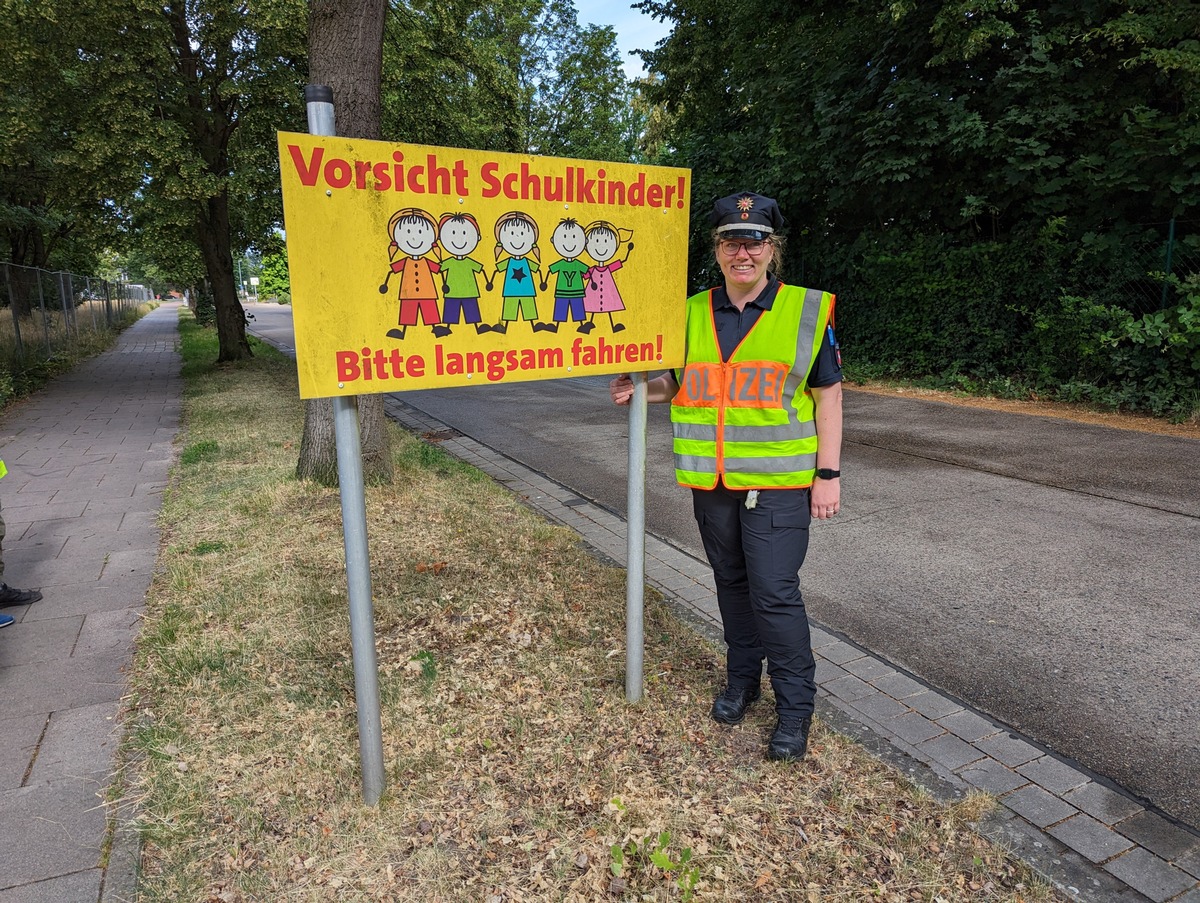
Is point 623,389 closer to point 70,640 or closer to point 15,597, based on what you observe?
point 70,640

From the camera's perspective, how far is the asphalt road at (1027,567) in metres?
3.05

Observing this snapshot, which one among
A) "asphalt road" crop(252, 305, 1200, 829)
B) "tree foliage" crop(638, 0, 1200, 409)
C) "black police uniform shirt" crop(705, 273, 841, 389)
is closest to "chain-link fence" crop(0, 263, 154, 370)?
"asphalt road" crop(252, 305, 1200, 829)

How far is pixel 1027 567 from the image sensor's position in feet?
14.9

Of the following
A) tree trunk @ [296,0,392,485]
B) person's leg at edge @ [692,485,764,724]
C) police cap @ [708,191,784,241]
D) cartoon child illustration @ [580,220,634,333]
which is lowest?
person's leg at edge @ [692,485,764,724]

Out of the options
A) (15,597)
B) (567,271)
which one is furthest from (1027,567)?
(15,597)

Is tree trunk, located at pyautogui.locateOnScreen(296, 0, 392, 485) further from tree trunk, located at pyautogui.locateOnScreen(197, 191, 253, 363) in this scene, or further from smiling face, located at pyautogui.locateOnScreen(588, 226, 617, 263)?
tree trunk, located at pyautogui.locateOnScreen(197, 191, 253, 363)

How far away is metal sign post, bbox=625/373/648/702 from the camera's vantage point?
9.29ft

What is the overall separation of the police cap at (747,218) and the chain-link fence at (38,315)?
499 inches

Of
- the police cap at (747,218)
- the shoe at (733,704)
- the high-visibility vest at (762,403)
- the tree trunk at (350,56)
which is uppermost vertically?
the tree trunk at (350,56)

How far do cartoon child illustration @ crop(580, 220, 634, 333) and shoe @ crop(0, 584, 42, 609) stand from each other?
355 centimetres

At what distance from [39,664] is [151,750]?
3.86ft

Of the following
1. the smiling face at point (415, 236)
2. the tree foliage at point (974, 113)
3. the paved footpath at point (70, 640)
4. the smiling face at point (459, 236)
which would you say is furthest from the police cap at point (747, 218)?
the tree foliage at point (974, 113)

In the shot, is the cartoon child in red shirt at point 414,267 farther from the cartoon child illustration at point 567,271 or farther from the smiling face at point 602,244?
the smiling face at point 602,244

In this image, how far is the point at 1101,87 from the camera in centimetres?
891
